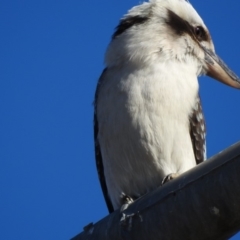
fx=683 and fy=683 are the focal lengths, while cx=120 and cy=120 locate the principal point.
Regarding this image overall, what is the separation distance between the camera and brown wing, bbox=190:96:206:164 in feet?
17.0

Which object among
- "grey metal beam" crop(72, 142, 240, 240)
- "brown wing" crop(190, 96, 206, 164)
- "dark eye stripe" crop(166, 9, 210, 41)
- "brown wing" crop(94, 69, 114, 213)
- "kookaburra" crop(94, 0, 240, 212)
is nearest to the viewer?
"grey metal beam" crop(72, 142, 240, 240)

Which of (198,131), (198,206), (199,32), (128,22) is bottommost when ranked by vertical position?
(198,131)

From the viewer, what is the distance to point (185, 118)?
5.08 m

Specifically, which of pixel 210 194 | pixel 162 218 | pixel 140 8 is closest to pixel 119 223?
pixel 162 218

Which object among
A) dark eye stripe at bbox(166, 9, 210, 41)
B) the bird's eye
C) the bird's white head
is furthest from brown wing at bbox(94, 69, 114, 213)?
the bird's eye

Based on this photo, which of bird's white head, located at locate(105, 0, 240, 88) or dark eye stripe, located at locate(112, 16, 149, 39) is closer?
bird's white head, located at locate(105, 0, 240, 88)

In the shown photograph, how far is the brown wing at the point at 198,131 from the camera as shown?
5.17 metres

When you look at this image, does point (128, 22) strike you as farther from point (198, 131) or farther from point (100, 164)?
point (100, 164)

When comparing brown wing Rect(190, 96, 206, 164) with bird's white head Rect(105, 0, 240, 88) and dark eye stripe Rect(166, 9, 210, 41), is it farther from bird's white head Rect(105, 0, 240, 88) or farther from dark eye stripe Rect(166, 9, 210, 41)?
dark eye stripe Rect(166, 9, 210, 41)

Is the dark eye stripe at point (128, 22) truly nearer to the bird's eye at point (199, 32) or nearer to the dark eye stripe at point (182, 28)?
the dark eye stripe at point (182, 28)

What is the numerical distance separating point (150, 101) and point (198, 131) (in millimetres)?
547

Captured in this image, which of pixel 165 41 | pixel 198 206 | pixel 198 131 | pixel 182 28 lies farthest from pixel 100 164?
pixel 198 206

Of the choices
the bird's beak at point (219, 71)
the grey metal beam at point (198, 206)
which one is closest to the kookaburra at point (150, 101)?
the bird's beak at point (219, 71)

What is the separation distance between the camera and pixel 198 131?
5223 millimetres
